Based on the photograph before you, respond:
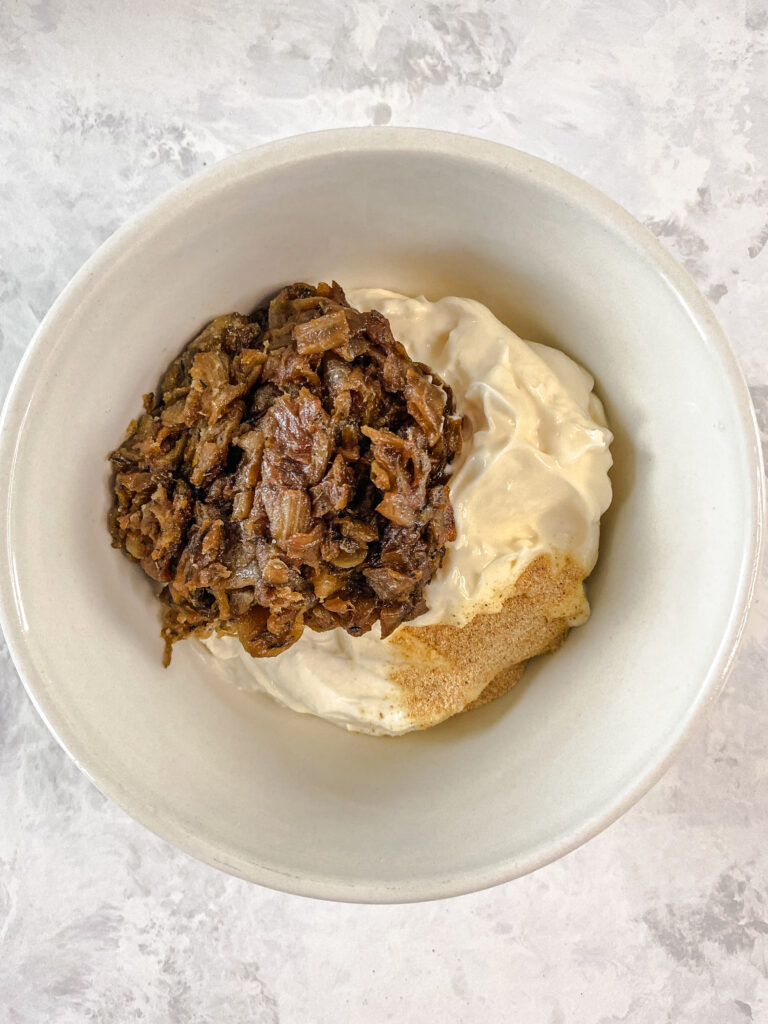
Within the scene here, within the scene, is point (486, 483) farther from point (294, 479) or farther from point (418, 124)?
point (418, 124)

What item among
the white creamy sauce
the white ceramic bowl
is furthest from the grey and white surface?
the white creamy sauce

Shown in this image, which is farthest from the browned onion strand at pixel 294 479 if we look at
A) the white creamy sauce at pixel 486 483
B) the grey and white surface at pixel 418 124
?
the grey and white surface at pixel 418 124

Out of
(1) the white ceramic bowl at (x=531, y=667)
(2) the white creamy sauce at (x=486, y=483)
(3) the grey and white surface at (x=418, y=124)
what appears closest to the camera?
(1) the white ceramic bowl at (x=531, y=667)

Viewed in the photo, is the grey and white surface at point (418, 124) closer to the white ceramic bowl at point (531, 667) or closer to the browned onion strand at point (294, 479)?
the white ceramic bowl at point (531, 667)

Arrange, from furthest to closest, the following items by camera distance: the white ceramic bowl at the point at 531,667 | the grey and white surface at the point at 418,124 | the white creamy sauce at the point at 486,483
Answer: the grey and white surface at the point at 418,124 < the white creamy sauce at the point at 486,483 < the white ceramic bowl at the point at 531,667

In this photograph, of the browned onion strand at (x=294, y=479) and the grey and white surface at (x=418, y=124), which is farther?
the grey and white surface at (x=418, y=124)

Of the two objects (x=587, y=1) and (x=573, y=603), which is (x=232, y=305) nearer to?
(x=573, y=603)

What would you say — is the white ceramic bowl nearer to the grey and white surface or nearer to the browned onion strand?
the browned onion strand

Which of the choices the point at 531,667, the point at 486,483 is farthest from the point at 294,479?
the point at 531,667
